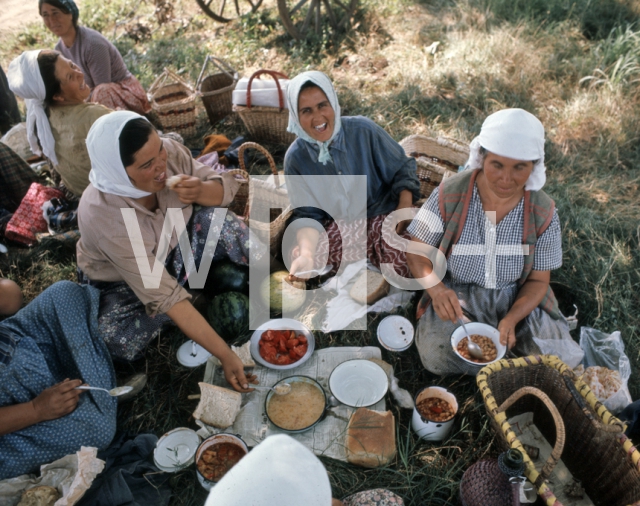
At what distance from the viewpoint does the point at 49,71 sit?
3.22 meters

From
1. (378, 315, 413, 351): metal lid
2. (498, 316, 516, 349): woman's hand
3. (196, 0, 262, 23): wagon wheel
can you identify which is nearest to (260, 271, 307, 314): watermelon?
(378, 315, 413, 351): metal lid

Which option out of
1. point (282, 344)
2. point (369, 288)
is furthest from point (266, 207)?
point (282, 344)

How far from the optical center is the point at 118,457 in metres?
2.36

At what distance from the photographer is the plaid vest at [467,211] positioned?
239 cm

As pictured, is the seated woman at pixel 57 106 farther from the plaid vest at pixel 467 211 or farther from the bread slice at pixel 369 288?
the plaid vest at pixel 467 211

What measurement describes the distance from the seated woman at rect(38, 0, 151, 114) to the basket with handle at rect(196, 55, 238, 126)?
659 mm

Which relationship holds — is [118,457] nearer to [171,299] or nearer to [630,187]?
[171,299]

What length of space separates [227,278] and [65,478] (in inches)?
54.9

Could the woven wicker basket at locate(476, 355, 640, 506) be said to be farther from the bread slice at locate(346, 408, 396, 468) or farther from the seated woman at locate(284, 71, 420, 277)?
the seated woman at locate(284, 71, 420, 277)

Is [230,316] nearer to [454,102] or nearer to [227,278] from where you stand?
[227,278]

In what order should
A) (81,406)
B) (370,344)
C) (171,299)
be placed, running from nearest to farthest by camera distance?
(81,406)
(171,299)
(370,344)

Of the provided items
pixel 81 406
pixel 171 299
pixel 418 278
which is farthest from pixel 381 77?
pixel 81 406

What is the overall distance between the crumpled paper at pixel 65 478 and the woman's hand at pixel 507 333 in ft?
6.83

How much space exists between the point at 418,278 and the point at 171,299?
141 cm
